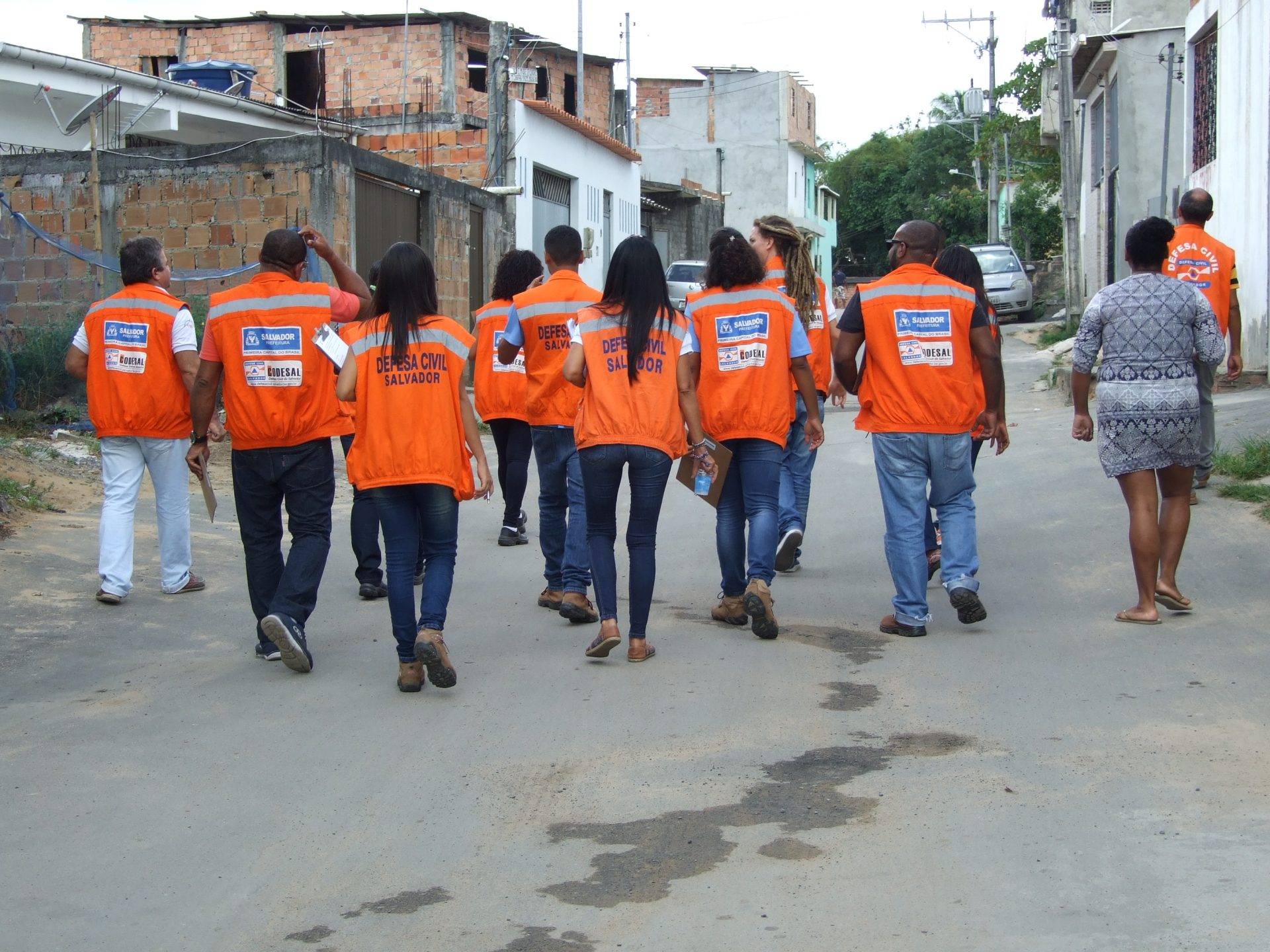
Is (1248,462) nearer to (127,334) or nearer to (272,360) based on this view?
(272,360)

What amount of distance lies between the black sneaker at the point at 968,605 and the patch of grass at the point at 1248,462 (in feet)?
12.9

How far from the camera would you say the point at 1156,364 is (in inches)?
249

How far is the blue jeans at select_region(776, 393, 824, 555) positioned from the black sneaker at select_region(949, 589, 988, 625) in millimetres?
1512

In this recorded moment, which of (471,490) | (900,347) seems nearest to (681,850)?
(471,490)

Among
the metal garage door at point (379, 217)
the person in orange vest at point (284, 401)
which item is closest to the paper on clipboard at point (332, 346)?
the person in orange vest at point (284, 401)

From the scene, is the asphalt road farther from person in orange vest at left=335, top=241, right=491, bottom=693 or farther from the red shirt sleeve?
the red shirt sleeve

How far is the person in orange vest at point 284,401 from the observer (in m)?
5.88

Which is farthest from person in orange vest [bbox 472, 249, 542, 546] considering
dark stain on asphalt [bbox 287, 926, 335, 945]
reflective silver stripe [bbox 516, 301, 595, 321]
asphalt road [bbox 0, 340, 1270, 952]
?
dark stain on asphalt [bbox 287, 926, 335, 945]

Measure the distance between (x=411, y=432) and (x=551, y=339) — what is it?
1.65 m

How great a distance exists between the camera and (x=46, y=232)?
1661 centimetres

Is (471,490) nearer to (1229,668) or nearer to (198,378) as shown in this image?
(198,378)

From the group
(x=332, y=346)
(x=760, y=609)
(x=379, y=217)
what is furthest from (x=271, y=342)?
(x=379, y=217)

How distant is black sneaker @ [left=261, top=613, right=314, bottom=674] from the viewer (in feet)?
18.7

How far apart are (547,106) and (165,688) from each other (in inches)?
898
